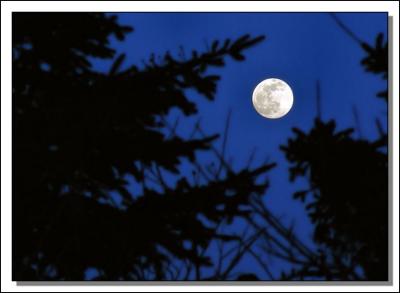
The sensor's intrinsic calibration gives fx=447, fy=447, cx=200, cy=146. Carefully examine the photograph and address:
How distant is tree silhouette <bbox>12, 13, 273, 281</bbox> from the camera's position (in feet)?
14.4

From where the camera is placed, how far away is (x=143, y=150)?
194 inches

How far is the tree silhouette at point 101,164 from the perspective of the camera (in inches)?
173

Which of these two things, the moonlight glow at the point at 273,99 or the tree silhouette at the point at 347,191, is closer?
the tree silhouette at the point at 347,191

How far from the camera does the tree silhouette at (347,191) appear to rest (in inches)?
185

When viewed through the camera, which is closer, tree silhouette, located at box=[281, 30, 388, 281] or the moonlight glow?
tree silhouette, located at box=[281, 30, 388, 281]

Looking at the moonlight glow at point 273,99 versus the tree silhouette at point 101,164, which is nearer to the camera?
the tree silhouette at point 101,164

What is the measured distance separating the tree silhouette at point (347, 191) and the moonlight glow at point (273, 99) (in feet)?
5.16

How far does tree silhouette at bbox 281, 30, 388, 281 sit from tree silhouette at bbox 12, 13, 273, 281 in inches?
47.1

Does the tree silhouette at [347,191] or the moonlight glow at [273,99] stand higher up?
the moonlight glow at [273,99]

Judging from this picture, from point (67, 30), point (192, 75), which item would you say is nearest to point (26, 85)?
point (67, 30)

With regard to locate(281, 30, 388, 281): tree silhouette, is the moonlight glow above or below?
above

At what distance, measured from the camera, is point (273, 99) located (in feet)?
23.6

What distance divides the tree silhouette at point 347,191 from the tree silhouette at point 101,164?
1196mm

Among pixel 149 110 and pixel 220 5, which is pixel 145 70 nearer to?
pixel 149 110
